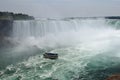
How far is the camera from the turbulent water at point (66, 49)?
1334 inches

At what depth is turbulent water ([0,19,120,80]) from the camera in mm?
33875

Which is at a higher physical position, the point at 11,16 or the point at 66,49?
the point at 11,16

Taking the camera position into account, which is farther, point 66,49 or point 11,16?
point 11,16

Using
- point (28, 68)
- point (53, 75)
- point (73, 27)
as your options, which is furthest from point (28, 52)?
point (73, 27)

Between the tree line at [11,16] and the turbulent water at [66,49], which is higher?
the tree line at [11,16]

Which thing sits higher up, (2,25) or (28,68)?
(2,25)

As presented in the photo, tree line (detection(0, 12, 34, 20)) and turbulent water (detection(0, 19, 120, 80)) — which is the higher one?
tree line (detection(0, 12, 34, 20))

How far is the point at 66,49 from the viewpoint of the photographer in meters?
53.1

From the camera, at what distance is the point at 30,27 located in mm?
67312

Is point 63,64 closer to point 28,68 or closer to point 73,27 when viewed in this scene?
point 28,68

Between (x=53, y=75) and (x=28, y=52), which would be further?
(x=28, y=52)

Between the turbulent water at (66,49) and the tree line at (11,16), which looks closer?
the turbulent water at (66,49)

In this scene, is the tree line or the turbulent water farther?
the tree line

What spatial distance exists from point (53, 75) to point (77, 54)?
14.6 meters
